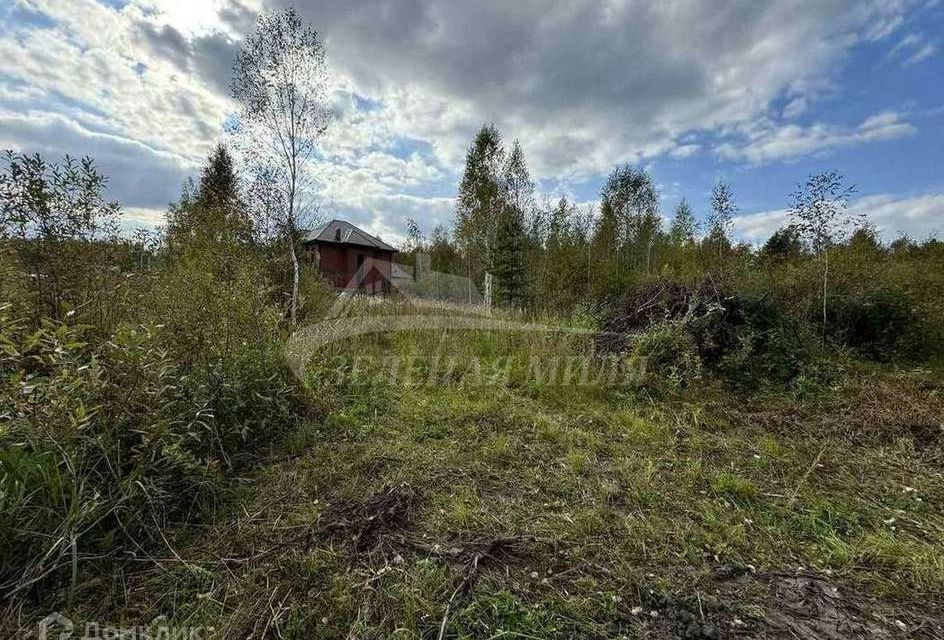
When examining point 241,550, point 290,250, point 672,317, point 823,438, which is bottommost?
point 241,550

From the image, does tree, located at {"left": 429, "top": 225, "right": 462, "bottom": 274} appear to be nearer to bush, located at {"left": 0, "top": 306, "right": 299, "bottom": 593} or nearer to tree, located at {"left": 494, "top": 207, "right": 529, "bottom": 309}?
tree, located at {"left": 494, "top": 207, "right": 529, "bottom": 309}

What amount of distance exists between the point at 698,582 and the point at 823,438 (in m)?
2.53

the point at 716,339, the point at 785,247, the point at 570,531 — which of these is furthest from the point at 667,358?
the point at 785,247

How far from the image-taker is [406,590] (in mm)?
1511

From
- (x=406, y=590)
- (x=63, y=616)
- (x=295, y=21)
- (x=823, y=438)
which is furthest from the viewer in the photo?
(x=295, y=21)

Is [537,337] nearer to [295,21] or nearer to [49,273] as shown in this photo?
[49,273]

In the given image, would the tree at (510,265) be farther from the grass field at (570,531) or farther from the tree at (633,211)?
the grass field at (570,531)

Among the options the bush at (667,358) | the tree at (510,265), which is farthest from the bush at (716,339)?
the tree at (510,265)

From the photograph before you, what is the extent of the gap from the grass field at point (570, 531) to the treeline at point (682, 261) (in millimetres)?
2671

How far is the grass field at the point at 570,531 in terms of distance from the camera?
1429 mm

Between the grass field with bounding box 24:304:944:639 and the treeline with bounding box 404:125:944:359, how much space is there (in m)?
2.67

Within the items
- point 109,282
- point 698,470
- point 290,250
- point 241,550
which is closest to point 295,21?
point 290,250

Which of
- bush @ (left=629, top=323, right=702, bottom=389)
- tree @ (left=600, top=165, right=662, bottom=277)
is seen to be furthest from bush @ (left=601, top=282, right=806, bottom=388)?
tree @ (left=600, top=165, right=662, bottom=277)

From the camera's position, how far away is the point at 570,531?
6.29 ft
